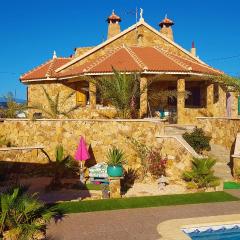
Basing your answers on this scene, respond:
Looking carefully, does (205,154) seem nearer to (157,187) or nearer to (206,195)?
(157,187)

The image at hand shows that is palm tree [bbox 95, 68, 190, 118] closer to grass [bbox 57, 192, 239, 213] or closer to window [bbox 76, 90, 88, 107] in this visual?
window [bbox 76, 90, 88, 107]

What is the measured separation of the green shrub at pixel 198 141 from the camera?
71.2 feet

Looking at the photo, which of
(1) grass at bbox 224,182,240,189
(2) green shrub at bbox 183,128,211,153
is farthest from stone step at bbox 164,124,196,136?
(1) grass at bbox 224,182,240,189

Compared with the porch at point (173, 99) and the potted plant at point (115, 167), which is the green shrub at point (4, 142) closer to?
the porch at point (173, 99)

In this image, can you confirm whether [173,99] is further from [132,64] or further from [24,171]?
[24,171]

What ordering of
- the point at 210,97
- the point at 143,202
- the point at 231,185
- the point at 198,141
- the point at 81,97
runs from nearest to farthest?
the point at 143,202, the point at 231,185, the point at 198,141, the point at 210,97, the point at 81,97

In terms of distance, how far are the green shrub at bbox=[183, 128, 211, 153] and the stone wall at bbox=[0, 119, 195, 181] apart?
2619 mm

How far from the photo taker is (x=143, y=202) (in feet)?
49.0

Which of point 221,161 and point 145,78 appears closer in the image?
point 221,161

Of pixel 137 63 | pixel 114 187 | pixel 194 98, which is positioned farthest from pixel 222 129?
pixel 114 187

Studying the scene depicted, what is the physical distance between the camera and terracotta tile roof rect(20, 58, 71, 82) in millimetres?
30609

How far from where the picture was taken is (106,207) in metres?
14.2

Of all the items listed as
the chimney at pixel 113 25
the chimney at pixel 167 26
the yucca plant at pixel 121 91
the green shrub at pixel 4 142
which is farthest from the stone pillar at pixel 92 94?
the chimney at pixel 167 26

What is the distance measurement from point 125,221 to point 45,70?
22.3m
